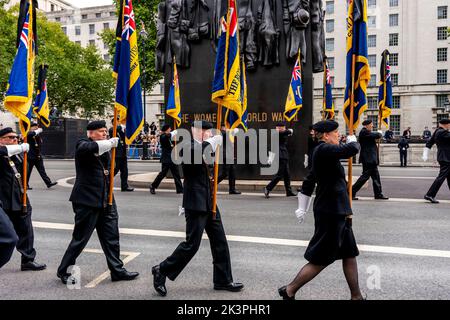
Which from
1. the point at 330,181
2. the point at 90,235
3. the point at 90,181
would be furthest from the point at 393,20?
the point at 90,235

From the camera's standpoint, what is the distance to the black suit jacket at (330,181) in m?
4.37

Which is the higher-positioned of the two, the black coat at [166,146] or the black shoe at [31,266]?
the black coat at [166,146]

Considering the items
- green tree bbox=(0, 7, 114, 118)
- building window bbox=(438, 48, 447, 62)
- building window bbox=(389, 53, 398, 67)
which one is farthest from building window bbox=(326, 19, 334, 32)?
green tree bbox=(0, 7, 114, 118)

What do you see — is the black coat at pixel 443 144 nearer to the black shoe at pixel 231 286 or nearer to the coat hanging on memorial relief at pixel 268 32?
the coat hanging on memorial relief at pixel 268 32

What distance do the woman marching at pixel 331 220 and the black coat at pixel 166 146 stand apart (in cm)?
896

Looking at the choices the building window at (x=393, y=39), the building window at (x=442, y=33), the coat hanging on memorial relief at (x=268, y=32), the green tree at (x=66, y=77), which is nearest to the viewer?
the coat hanging on memorial relief at (x=268, y=32)

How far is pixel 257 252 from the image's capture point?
652 cm

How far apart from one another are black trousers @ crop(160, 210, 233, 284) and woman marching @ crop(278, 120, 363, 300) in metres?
0.73

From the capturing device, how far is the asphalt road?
493 cm

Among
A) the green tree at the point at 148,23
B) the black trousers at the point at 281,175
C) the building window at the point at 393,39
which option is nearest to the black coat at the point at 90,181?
the black trousers at the point at 281,175

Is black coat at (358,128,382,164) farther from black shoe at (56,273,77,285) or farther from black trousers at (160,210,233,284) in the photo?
black shoe at (56,273,77,285)

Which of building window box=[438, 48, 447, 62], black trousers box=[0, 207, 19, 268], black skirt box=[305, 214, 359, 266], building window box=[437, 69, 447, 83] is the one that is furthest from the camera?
building window box=[437, 69, 447, 83]
